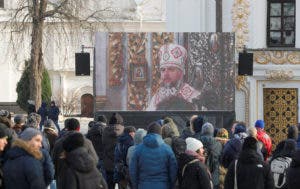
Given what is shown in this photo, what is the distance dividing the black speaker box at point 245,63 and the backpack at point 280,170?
1765cm

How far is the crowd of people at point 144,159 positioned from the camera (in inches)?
465

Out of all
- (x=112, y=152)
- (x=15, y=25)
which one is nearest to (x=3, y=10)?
(x=15, y=25)

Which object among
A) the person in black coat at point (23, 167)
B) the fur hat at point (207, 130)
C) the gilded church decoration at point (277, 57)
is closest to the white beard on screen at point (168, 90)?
the gilded church decoration at point (277, 57)

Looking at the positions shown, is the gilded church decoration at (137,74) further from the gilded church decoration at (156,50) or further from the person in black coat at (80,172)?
the person in black coat at (80,172)

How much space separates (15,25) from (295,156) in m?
25.2

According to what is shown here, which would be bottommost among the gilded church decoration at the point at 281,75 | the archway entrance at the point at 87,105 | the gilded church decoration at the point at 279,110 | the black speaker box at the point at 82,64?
the archway entrance at the point at 87,105

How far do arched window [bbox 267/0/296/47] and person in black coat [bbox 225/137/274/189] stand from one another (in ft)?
72.5

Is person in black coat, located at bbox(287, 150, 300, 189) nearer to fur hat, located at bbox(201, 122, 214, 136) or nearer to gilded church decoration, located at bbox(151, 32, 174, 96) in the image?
fur hat, located at bbox(201, 122, 214, 136)

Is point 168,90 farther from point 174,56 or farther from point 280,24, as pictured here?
point 280,24

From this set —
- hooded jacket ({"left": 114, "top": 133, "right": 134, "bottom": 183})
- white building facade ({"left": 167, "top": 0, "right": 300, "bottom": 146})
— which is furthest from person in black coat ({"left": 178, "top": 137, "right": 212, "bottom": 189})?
white building facade ({"left": 167, "top": 0, "right": 300, "bottom": 146})

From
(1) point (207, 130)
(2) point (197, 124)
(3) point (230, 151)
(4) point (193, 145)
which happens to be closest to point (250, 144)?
(4) point (193, 145)

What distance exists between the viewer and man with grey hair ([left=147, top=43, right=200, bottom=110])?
31.4 meters

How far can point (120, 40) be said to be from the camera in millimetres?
31500

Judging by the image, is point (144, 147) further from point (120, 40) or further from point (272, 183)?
point (120, 40)
